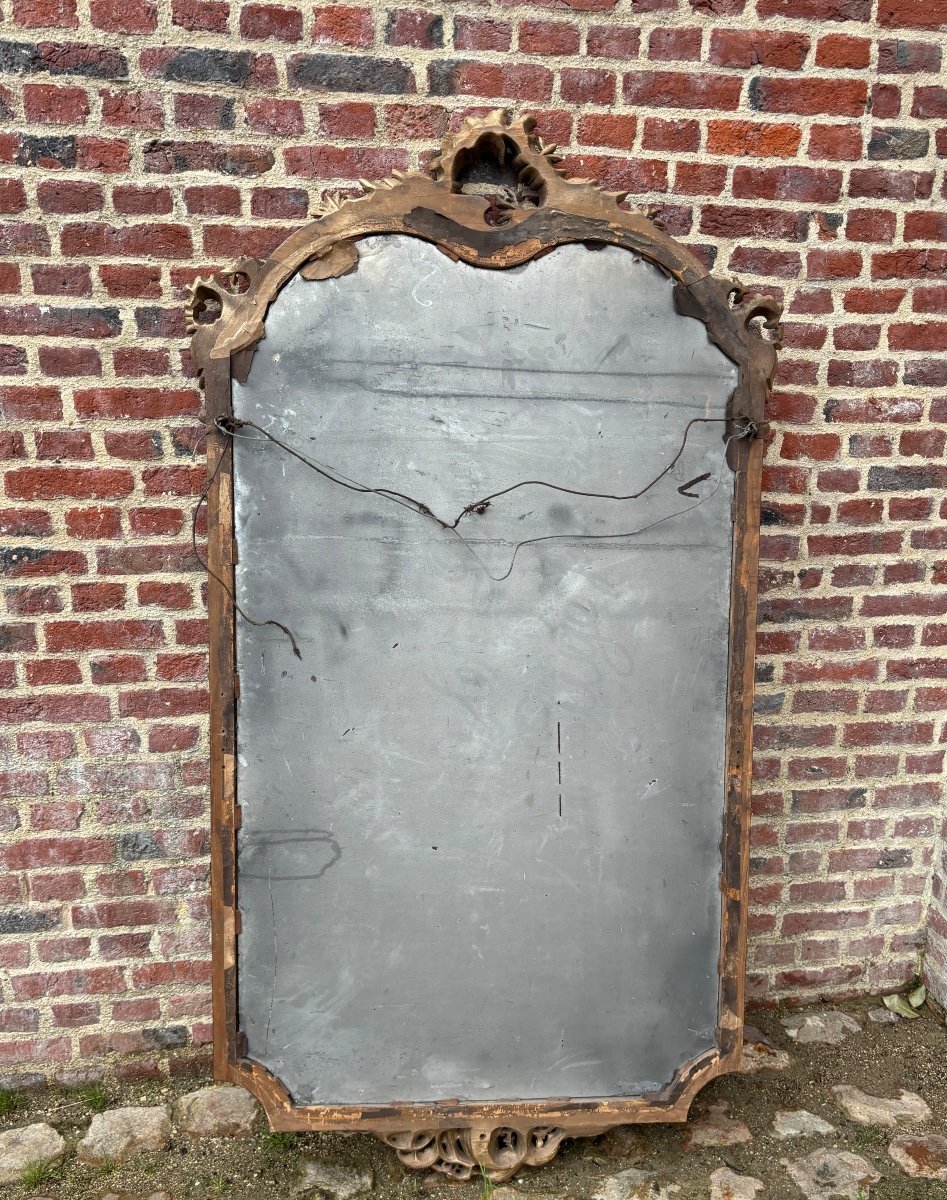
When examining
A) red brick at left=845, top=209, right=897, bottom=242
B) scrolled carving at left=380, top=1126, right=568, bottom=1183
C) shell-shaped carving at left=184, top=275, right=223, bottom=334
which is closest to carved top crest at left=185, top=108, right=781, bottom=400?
shell-shaped carving at left=184, top=275, right=223, bottom=334

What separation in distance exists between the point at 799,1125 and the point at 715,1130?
0.65ft

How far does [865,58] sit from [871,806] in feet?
5.92

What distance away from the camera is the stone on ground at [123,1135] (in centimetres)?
183

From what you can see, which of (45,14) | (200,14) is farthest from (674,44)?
(45,14)

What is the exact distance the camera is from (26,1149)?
6.00ft

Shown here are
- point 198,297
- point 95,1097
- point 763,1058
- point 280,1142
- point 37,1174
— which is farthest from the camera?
point 763,1058

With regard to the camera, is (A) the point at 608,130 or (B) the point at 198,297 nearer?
(B) the point at 198,297

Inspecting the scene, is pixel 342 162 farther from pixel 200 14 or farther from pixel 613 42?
pixel 613 42

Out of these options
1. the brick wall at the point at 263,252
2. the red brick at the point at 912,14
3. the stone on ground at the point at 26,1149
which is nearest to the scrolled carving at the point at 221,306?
the brick wall at the point at 263,252

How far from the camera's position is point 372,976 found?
66.9 inches

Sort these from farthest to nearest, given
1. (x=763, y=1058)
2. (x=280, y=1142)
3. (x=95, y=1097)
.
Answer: (x=763, y=1058) < (x=95, y=1097) < (x=280, y=1142)

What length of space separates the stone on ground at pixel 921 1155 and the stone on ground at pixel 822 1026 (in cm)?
30

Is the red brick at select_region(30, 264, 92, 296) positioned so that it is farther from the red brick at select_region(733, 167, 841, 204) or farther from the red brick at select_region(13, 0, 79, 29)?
the red brick at select_region(733, 167, 841, 204)

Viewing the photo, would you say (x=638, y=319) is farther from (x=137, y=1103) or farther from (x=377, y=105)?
(x=137, y=1103)
